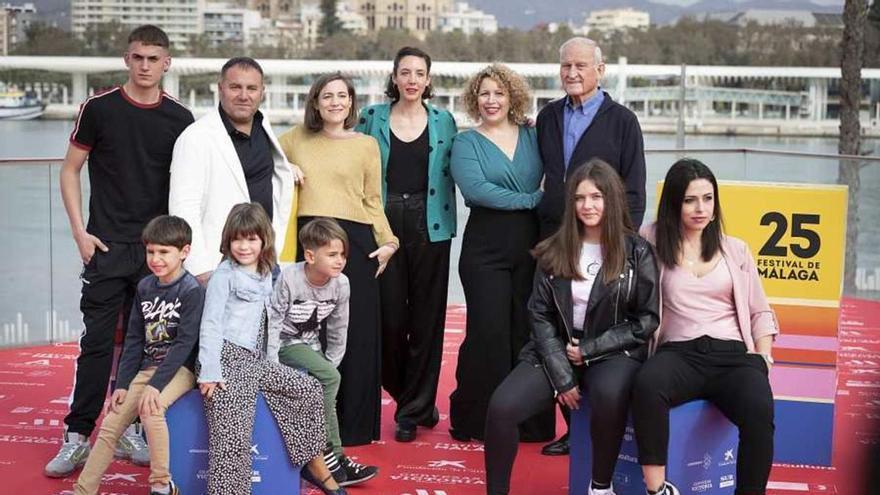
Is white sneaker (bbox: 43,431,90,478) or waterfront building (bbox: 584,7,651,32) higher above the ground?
waterfront building (bbox: 584,7,651,32)

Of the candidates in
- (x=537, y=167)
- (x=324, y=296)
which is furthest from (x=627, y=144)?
(x=324, y=296)

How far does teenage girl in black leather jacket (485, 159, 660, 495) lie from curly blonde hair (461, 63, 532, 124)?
2.26 feet

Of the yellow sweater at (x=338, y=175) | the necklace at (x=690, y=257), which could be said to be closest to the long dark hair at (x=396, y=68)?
the yellow sweater at (x=338, y=175)

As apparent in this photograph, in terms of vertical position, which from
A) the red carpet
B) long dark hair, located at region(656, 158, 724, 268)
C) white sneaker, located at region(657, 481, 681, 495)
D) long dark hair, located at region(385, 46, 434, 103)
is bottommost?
the red carpet

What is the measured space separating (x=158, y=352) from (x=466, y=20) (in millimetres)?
49675

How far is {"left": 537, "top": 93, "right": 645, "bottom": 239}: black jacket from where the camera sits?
4.23m

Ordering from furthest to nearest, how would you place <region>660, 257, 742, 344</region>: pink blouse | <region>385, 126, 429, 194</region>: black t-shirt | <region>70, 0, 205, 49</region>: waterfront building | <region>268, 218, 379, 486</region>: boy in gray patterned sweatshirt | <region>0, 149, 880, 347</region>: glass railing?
<region>70, 0, 205, 49</region>: waterfront building, <region>0, 149, 880, 347</region>: glass railing, <region>385, 126, 429, 194</region>: black t-shirt, <region>268, 218, 379, 486</region>: boy in gray patterned sweatshirt, <region>660, 257, 742, 344</region>: pink blouse

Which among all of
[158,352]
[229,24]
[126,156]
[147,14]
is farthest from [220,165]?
[147,14]

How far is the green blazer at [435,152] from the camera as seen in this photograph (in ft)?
14.8

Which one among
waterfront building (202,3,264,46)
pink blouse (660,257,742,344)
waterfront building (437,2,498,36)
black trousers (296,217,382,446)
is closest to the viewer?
pink blouse (660,257,742,344)

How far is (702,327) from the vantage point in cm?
372

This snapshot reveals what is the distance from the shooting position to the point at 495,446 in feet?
12.0

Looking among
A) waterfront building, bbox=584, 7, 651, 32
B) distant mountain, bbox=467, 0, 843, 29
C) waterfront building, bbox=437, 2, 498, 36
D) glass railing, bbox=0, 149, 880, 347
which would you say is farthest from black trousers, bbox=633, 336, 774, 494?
distant mountain, bbox=467, 0, 843, 29

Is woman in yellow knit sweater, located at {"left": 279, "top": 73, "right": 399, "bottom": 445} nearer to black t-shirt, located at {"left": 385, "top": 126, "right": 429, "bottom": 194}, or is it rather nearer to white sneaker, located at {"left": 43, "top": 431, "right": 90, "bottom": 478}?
black t-shirt, located at {"left": 385, "top": 126, "right": 429, "bottom": 194}
